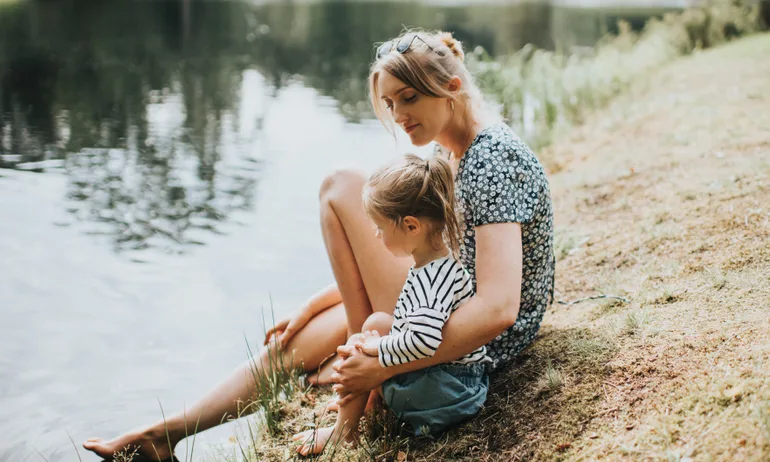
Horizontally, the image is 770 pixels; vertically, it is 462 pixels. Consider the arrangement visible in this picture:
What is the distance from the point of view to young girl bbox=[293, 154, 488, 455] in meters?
2.19

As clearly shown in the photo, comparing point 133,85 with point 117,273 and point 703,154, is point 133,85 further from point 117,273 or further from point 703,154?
point 703,154

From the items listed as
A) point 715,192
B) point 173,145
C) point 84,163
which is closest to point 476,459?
point 715,192

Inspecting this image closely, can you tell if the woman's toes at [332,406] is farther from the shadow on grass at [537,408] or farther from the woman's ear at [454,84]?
the woman's ear at [454,84]

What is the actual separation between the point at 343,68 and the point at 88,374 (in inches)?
483

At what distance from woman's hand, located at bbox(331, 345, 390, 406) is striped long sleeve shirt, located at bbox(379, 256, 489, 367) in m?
0.05

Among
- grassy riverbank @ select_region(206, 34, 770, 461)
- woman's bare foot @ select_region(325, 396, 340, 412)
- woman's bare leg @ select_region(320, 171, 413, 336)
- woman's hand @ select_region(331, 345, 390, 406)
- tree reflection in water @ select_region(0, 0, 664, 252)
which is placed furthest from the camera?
tree reflection in water @ select_region(0, 0, 664, 252)

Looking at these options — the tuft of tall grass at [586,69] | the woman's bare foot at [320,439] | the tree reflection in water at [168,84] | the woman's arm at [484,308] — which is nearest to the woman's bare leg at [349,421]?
the woman's bare foot at [320,439]

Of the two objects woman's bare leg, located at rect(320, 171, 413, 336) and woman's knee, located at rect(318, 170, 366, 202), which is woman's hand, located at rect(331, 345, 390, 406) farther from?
woman's knee, located at rect(318, 170, 366, 202)

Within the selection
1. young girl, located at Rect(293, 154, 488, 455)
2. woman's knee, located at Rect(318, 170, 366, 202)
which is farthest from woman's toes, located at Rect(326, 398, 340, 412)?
woman's knee, located at Rect(318, 170, 366, 202)

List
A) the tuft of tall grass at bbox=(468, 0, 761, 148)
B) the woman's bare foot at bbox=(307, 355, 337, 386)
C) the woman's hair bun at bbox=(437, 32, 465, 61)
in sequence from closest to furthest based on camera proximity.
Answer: the woman's hair bun at bbox=(437, 32, 465, 61), the woman's bare foot at bbox=(307, 355, 337, 386), the tuft of tall grass at bbox=(468, 0, 761, 148)

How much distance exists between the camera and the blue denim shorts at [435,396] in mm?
2291

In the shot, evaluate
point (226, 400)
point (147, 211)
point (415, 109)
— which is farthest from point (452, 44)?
point (147, 211)

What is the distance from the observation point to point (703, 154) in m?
4.86

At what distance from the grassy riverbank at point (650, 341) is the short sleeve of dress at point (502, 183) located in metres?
0.59
